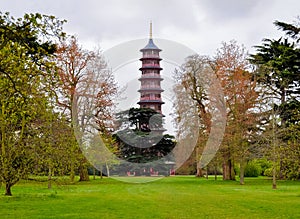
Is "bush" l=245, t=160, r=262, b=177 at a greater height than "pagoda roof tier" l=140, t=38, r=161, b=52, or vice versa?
"pagoda roof tier" l=140, t=38, r=161, b=52

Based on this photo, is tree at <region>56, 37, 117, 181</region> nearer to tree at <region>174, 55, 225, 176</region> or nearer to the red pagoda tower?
tree at <region>174, 55, 225, 176</region>

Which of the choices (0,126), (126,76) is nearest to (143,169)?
(126,76)

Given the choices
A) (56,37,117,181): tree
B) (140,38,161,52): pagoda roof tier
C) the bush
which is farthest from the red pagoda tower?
(56,37,117,181): tree

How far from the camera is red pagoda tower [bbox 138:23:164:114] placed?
45656 millimetres

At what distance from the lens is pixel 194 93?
37.2 meters

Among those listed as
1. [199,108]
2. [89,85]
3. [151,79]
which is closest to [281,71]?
[199,108]

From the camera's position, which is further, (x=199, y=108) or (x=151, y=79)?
(x=151, y=79)

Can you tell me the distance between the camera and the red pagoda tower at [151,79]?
150ft

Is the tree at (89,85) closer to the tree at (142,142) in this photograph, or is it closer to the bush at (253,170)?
the tree at (142,142)

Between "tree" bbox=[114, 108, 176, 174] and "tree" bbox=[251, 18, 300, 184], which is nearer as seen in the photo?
"tree" bbox=[251, 18, 300, 184]

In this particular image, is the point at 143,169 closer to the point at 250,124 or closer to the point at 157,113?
the point at 157,113

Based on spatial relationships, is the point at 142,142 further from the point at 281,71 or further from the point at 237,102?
the point at 281,71

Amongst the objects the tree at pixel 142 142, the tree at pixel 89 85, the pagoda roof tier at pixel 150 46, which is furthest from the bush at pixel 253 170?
the tree at pixel 89 85

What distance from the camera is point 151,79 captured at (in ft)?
150
